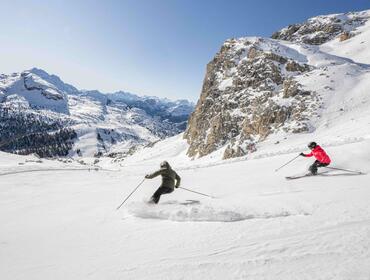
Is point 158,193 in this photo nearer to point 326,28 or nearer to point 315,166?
point 315,166

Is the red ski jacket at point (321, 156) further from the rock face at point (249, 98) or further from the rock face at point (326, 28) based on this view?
the rock face at point (326, 28)

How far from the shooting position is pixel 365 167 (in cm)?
1455

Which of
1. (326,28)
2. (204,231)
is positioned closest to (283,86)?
(326,28)

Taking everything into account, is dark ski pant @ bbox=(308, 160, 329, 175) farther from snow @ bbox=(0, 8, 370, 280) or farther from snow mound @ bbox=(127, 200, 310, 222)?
snow mound @ bbox=(127, 200, 310, 222)

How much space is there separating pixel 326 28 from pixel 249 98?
192ft

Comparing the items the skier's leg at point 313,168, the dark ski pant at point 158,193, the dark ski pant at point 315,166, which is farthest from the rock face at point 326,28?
the dark ski pant at point 158,193

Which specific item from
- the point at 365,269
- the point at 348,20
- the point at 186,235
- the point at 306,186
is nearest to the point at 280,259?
the point at 365,269

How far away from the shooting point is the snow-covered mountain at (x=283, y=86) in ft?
181

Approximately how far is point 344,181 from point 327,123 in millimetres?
43015

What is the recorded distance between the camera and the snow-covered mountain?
5509 cm

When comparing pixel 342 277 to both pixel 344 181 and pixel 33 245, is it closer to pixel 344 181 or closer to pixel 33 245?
pixel 33 245

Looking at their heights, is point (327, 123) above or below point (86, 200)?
above

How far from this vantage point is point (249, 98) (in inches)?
3022

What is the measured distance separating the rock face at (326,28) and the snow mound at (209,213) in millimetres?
111365
